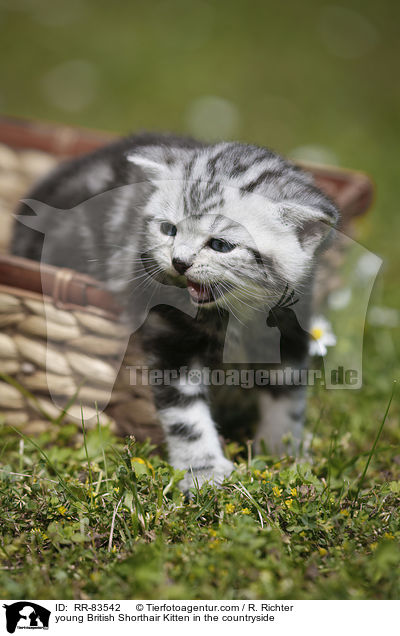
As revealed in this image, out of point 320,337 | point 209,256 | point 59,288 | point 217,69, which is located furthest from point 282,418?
point 217,69

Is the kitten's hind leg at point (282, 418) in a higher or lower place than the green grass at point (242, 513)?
higher

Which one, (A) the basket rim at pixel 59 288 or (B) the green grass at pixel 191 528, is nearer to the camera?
(B) the green grass at pixel 191 528

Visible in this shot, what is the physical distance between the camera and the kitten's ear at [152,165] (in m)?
1.48

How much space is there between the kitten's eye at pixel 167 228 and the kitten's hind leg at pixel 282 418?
58 centimetres

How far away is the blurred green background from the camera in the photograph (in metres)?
4.16

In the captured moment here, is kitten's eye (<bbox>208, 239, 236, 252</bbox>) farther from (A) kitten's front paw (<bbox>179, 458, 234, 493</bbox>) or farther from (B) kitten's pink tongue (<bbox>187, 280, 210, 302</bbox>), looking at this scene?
(A) kitten's front paw (<bbox>179, 458, 234, 493</bbox>)

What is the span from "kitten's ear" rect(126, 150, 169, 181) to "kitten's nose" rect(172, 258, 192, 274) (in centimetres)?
28

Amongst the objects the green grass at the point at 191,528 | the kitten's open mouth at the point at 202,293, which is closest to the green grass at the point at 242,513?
the green grass at the point at 191,528

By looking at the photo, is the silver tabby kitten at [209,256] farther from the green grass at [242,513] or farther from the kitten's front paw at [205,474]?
the green grass at [242,513]

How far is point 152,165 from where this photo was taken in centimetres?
148
